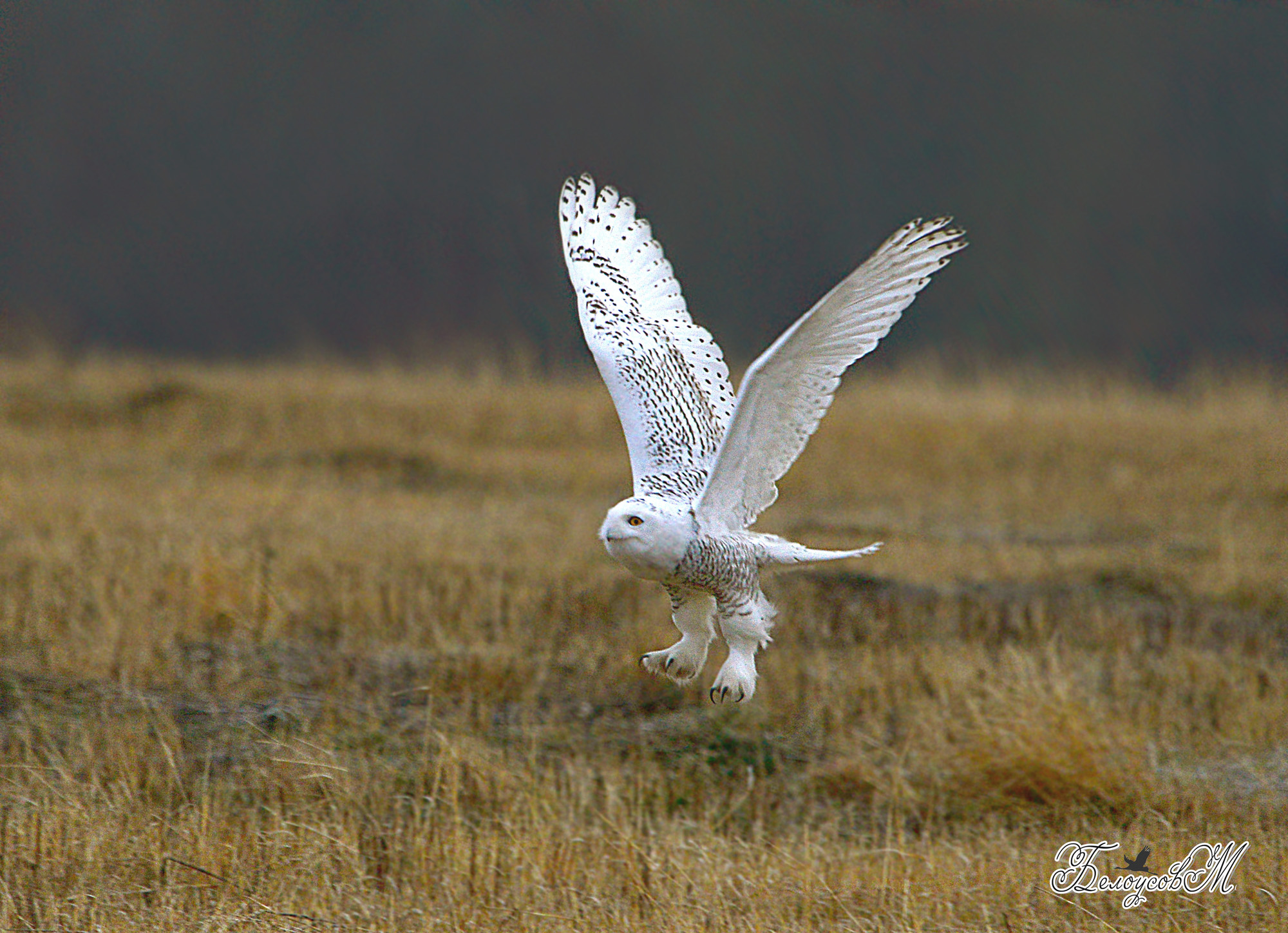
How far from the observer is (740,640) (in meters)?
4.27

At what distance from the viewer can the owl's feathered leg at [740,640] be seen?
4148mm

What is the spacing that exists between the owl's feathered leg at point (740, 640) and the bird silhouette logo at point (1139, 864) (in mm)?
1308

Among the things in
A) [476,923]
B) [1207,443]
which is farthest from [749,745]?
[1207,443]

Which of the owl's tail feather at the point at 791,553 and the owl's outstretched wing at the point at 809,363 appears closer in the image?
the owl's outstretched wing at the point at 809,363

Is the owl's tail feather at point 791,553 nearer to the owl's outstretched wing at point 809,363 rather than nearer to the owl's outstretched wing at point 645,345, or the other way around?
the owl's outstretched wing at point 809,363

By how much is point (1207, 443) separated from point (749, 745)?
7.27 metres

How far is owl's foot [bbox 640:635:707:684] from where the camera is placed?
4223 mm

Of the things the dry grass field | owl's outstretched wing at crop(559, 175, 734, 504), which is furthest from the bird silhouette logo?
owl's outstretched wing at crop(559, 175, 734, 504)

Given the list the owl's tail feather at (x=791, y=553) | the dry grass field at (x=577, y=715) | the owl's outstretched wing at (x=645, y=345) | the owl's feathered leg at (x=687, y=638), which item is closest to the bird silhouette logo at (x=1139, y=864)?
the dry grass field at (x=577, y=715)

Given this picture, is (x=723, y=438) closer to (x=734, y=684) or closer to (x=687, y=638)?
(x=687, y=638)

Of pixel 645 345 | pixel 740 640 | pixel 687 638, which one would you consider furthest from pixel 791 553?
pixel 645 345

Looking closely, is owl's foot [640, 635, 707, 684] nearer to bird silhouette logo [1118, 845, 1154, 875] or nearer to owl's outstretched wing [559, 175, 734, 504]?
owl's outstretched wing [559, 175, 734, 504]

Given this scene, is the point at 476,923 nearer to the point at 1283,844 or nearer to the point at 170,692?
the point at 170,692

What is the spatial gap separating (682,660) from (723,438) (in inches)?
26.3
